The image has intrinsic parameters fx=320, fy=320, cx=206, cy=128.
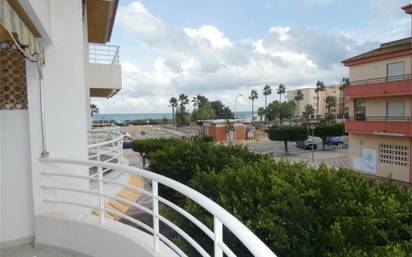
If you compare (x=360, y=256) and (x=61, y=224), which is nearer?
(x=360, y=256)

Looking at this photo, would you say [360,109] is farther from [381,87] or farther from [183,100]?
[183,100]

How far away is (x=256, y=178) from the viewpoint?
13.1 feet

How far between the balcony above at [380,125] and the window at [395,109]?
345mm

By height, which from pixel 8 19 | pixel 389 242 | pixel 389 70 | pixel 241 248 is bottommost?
pixel 241 248

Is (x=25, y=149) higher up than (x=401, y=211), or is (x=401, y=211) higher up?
(x=25, y=149)

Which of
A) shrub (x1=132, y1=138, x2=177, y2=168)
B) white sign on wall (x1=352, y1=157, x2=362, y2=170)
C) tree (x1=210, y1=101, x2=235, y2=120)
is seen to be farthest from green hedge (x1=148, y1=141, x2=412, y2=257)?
tree (x1=210, y1=101, x2=235, y2=120)

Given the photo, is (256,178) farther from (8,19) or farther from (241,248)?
(8,19)

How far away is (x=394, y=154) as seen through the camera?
23.7 metres

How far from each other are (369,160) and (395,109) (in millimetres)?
4629

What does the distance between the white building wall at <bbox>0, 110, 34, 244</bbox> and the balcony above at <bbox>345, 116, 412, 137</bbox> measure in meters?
23.7

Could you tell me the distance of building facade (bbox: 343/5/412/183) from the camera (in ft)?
73.7

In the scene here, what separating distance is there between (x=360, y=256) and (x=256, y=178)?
1.60 meters

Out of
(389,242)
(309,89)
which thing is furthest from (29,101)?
(309,89)

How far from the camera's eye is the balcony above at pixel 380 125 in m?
22.1
